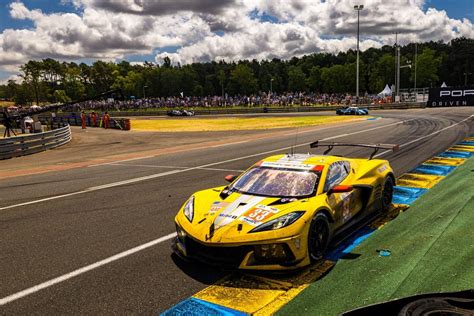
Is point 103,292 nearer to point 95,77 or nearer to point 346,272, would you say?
point 346,272

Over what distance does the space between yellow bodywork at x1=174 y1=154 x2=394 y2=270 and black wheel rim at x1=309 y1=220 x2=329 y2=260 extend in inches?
6.5

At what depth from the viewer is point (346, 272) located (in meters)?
4.66

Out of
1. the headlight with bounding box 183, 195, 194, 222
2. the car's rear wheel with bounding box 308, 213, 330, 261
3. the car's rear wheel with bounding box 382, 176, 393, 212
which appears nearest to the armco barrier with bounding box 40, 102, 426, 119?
the headlight with bounding box 183, 195, 194, 222

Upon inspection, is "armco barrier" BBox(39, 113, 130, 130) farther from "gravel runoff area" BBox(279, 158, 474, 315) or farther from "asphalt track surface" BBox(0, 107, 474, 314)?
"gravel runoff area" BBox(279, 158, 474, 315)

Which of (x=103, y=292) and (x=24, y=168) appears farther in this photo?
(x=24, y=168)

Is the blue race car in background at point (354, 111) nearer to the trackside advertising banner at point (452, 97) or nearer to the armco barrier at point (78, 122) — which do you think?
the trackside advertising banner at point (452, 97)

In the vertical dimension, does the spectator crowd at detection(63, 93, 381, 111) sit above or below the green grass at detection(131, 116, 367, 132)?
above

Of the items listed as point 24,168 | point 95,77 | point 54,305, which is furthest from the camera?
point 95,77

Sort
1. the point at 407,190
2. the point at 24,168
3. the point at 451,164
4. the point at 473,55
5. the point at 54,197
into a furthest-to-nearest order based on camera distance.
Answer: the point at 473,55 < the point at 24,168 < the point at 451,164 < the point at 54,197 < the point at 407,190

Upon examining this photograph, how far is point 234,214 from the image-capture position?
5.00m

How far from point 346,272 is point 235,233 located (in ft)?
4.53

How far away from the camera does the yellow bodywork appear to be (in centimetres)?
455

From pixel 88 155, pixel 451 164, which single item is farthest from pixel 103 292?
pixel 88 155

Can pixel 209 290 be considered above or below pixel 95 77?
below
